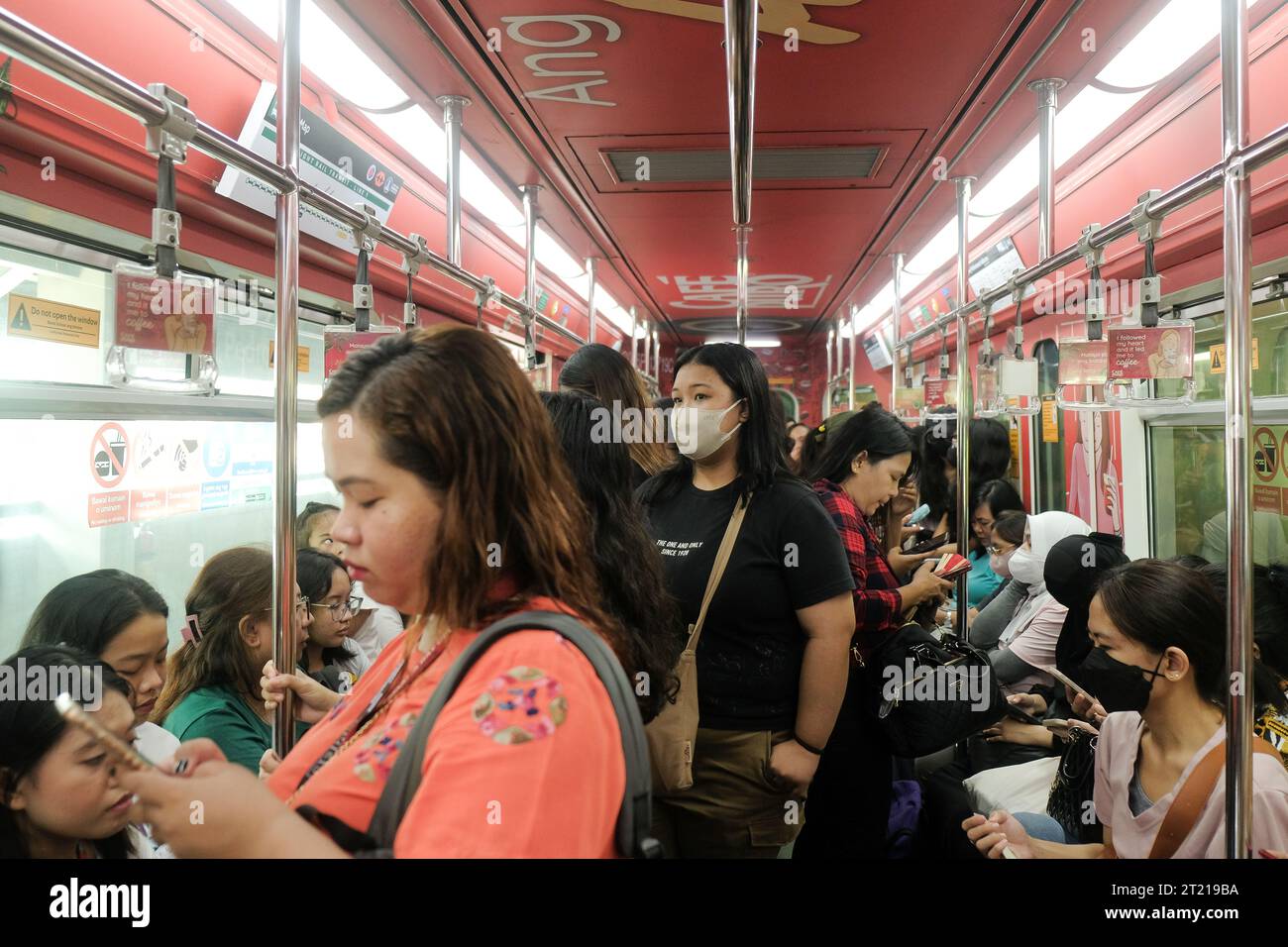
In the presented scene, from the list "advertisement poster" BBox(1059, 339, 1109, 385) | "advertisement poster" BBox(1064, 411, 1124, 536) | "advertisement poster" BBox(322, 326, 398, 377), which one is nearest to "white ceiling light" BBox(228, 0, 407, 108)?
"advertisement poster" BBox(322, 326, 398, 377)

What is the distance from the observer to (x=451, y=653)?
86cm

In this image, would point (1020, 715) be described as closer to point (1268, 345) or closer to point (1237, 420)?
point (1268, 345)

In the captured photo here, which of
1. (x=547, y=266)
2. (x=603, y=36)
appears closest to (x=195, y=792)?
(x=603, y=36)

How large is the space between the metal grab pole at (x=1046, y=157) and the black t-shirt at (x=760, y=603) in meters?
1.21

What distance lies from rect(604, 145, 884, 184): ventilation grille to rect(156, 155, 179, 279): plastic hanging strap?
228cm

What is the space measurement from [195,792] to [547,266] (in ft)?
16.6

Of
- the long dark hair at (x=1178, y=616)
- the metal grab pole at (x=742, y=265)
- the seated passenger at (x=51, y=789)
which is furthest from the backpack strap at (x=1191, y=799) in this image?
the seated passenger at (x=51, y=789)

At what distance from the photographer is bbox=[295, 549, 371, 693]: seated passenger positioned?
7.52 feet

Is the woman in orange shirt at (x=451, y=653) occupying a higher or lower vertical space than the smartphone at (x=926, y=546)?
higher

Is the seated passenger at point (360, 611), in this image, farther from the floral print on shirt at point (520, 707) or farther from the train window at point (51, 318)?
the floral print on shirt at point (520, 707)

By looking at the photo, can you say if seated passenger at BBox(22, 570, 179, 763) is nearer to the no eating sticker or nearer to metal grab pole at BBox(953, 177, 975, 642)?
the no eating sticker

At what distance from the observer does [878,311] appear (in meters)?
7.91

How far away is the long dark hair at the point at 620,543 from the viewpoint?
50.3 inches

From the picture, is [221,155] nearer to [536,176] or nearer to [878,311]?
[536,176]
